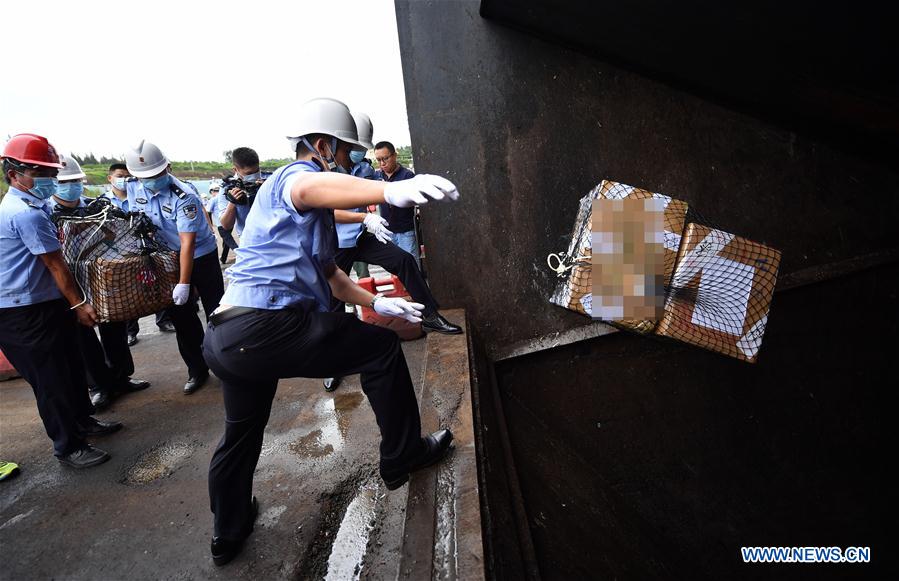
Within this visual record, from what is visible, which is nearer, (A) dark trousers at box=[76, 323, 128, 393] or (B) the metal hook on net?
(B) the metal hook on net

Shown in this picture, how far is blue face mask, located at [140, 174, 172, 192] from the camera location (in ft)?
11.6

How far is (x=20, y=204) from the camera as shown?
255 cm

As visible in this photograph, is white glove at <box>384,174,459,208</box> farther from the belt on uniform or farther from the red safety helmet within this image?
the red safety helmet

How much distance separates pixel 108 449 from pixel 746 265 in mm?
4462

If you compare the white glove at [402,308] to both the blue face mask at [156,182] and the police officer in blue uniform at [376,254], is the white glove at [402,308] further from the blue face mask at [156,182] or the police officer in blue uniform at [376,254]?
the blue face mask at [156,182]

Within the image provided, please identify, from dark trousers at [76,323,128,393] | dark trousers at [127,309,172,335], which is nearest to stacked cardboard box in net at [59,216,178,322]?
dark trousers at [76,323,128,393]

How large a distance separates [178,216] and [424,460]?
278cm

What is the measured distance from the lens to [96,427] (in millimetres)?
3107

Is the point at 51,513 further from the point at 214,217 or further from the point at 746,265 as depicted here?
the point at 214,217

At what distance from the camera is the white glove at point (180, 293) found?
11.2ft

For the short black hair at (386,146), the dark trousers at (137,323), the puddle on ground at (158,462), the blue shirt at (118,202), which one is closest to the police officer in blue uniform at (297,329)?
the puddle on ground at (158,462)

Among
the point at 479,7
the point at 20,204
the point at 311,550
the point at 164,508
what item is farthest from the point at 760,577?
the point at 20,204

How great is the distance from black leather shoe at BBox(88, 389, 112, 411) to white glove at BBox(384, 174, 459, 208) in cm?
352

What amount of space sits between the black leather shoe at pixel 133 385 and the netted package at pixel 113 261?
1.08m
